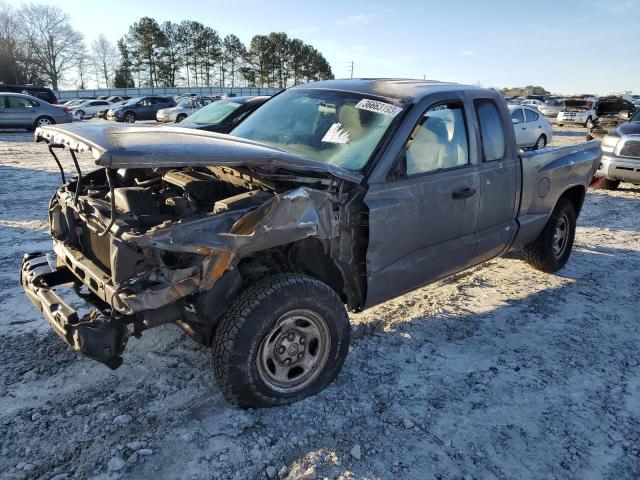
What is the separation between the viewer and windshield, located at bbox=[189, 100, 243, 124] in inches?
419

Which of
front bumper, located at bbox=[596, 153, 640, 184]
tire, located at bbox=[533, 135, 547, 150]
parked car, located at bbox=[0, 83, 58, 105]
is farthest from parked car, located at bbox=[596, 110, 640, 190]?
parked car, located at bbox=[0, 83, 58, 105]

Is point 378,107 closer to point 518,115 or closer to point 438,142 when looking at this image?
point 438,142

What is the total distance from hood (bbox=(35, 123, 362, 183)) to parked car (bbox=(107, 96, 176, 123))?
27.9m

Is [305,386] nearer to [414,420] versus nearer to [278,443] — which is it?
[278,443]

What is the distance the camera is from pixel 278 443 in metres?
2.69

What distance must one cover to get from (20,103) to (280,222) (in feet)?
73.4

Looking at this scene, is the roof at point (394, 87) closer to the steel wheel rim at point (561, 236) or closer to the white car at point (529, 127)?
the steel wheel rim at point (561, 236)

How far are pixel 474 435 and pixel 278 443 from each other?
113cm

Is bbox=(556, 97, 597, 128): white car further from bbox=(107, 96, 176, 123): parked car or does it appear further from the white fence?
the white fence

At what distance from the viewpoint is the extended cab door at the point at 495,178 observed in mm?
4078

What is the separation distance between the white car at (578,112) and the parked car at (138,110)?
24226 millimetres

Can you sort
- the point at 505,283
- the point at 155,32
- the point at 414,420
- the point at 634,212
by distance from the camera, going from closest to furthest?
1. the point at 414,420
2. the point at 505,283
3. the point at 634,212
4. the point at 155,32

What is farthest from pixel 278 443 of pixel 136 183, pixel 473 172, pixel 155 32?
pixel 155 32

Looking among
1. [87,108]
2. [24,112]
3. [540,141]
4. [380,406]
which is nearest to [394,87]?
[380,406]
